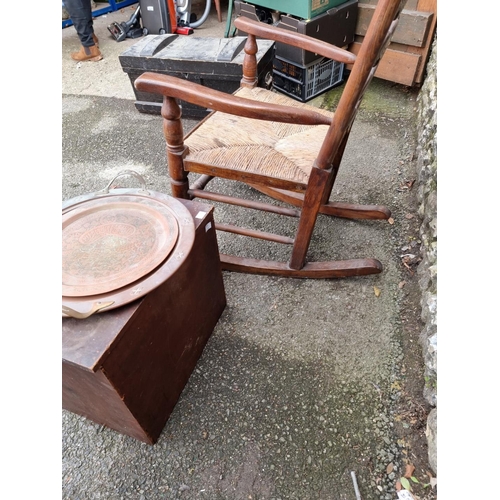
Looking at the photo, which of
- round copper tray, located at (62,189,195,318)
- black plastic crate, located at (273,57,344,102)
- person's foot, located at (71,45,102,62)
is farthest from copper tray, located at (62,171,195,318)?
person's foot, located at (71,45,102,62)

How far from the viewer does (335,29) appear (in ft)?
8.38

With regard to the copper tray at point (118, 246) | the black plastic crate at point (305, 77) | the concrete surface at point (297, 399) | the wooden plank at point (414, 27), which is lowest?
the concrete surface at point (297, 399)

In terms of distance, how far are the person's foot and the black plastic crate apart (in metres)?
1.86

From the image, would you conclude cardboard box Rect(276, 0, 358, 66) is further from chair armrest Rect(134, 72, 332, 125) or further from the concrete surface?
chair armrest Rect(134, 72, 332, 125)

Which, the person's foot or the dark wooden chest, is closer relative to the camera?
the dark wooden chest

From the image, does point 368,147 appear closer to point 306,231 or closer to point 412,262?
point 412,262

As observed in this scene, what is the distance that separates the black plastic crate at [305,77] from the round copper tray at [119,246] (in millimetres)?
1949

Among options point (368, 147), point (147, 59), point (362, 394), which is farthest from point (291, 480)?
point (147, 59)

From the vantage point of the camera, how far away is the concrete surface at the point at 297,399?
1091 millimetres

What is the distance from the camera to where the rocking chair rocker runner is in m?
Result: 1.08

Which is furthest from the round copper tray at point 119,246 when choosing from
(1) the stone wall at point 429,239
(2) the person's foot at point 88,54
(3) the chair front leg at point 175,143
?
(2) the person's foot at point 88,54

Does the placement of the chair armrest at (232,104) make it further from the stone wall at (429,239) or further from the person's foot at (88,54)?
the person's foot at (88,54)

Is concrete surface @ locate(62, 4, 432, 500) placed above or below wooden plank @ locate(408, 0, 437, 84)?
below

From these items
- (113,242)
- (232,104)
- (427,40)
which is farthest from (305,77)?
(113,242)
